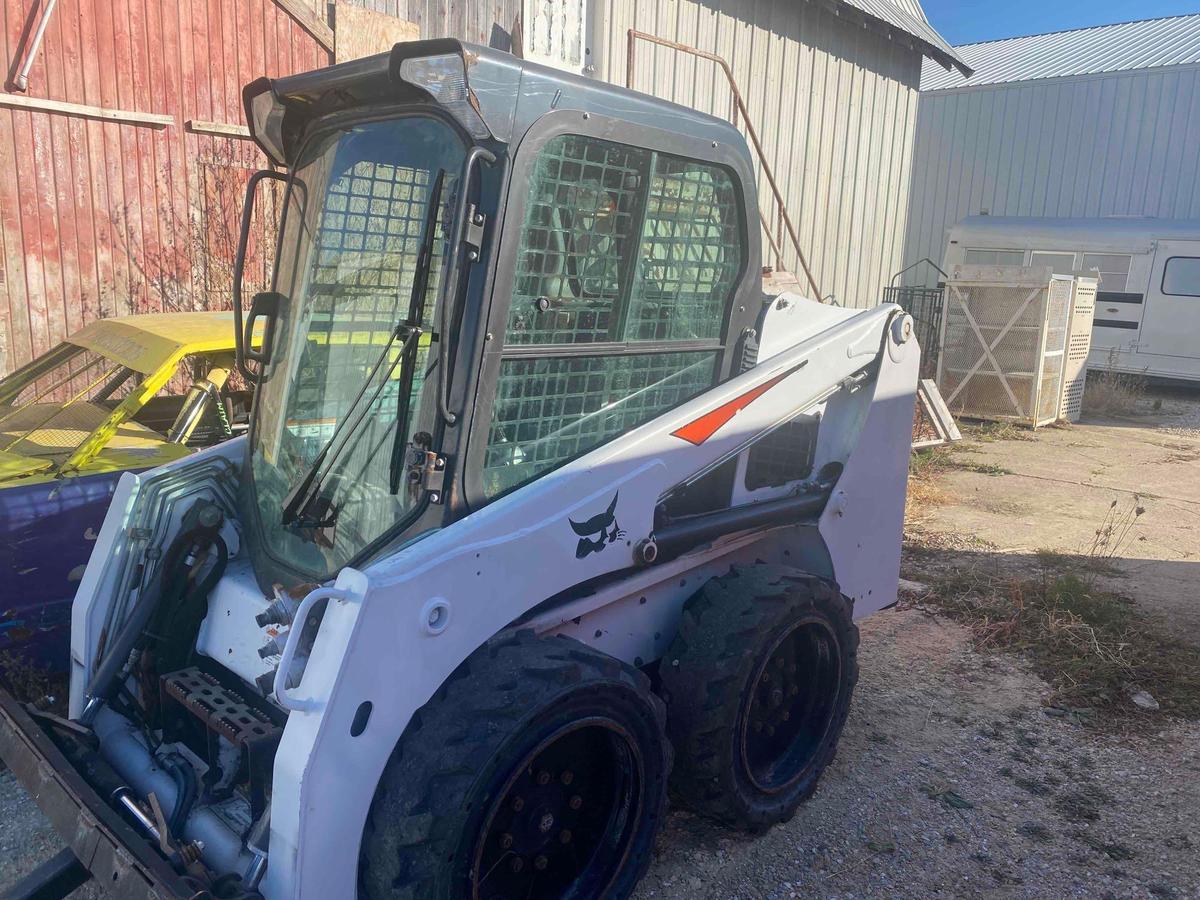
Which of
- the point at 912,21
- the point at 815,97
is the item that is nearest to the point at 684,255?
the point at 815,97

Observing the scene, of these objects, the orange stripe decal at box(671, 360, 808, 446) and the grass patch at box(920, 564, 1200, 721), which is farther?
the grass patch at box(920, 564, 1200, 721)

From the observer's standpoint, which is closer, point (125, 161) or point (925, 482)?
point (125, 161)

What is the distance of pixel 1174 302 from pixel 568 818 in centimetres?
1596

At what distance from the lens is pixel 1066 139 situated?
19250mm

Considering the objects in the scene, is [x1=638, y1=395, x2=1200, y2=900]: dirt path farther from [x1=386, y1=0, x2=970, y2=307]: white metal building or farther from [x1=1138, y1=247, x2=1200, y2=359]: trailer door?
[x1=1138, y1=247, x2=1200, y2=359]: trailer door

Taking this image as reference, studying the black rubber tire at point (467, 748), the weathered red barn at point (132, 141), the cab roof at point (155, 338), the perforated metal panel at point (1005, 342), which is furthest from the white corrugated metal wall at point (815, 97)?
the black rubber tire at point (467, 748)

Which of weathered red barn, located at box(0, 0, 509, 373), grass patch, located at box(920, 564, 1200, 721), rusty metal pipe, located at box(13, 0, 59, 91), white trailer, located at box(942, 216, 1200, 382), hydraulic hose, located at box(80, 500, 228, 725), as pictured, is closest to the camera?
hydraulic hose, located at box(80, 500, 228, 725)

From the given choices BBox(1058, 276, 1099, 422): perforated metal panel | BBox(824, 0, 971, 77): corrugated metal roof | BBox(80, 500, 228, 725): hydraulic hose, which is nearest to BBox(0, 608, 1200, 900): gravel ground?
BBox(80, 500, 228, 725): hydraulic hose

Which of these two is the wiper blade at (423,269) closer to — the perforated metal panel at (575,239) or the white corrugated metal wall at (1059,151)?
the perforated metal panel at (575,239)

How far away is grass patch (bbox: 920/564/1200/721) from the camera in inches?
181

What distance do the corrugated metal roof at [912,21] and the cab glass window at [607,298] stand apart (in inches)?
384

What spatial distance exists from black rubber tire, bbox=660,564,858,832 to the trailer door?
14.6 m

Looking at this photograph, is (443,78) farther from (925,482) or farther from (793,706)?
(925,482)

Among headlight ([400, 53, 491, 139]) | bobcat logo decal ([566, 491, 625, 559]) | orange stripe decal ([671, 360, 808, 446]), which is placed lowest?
bobcat logo decal ([566, 491, 625, 559])
